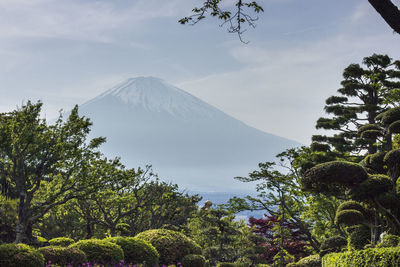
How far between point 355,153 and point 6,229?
21.0m

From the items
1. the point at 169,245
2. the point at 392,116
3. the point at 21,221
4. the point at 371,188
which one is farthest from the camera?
the point at 169,245

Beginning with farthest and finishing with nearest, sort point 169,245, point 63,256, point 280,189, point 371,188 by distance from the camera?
point 280,189, point 169,245, point 63,256, point 371,188

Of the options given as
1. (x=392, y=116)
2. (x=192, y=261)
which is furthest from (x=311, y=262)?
(x=392, y=116)

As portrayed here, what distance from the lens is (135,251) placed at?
15820mm

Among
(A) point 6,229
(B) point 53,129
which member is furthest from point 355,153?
(A) point 6,229

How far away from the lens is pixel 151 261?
16.2 metres

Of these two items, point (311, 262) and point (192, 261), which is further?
point (311, 262)

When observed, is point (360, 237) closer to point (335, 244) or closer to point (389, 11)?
point (335, 244)

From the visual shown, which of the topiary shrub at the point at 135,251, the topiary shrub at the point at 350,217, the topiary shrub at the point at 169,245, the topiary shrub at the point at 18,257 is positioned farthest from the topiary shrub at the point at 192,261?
the topiary shrub at the point at 18,257

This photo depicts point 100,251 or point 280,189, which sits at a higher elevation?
point 280,189

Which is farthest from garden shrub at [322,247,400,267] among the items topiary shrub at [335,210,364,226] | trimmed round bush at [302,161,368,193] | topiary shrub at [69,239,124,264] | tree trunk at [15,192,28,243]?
tree trunk at [15,192,28,243]

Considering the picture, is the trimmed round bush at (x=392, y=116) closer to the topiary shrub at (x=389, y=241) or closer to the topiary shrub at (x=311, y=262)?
the topiary shrub at (x=389, y=241)

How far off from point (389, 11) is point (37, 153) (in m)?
14.4

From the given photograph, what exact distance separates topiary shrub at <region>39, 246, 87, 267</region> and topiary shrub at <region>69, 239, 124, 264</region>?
922 mm
